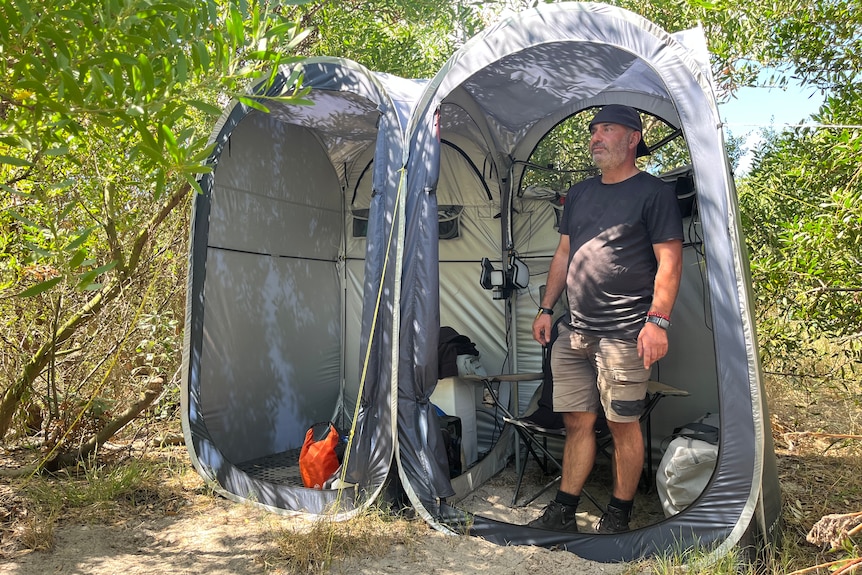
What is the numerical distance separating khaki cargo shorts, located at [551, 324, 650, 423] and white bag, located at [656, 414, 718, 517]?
24 centimetres

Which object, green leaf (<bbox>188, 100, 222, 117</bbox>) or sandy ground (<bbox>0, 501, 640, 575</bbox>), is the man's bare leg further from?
green leaf (<bbox>188, 100, 222, 117</bbox>)

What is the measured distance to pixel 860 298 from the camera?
3.29 m

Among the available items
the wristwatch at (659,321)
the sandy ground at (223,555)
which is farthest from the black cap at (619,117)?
the sandy ground at (223,555)

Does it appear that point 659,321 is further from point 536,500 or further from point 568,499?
point 536,500

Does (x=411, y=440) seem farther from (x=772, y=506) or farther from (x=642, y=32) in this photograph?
(x=642, y=32)

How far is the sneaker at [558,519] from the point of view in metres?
3.06

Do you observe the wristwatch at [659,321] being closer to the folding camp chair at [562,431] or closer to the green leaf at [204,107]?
the folding camp chair at [562,431]

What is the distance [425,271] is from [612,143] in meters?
1.01

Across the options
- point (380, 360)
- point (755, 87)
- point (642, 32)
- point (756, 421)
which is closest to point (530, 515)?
point (380, 360)

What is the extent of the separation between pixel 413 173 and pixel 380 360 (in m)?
0.88

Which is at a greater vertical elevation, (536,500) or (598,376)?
(598,376)

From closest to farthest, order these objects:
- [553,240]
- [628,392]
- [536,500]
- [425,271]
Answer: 1. [628,392]
2. [425,271]
3. [536,500]
4. [553,240]

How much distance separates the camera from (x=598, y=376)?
10.2 ft

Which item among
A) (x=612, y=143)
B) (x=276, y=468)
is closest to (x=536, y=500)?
(x=276, y=468)
